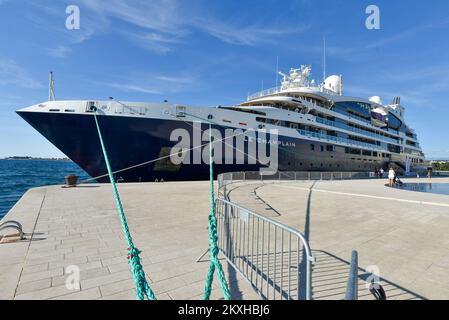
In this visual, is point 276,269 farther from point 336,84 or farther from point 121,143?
point 336,84

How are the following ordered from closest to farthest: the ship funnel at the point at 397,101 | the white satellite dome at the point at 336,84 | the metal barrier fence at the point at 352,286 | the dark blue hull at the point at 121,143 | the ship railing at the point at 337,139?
1. the metal barrier fence at the point at 352,286
2. the dark blue hull at the point at 121,143
3. the ship railing at the point at 337,139
4. the white satellite dome at the point at 336,84
5. the ship funnel at the point at 397,101

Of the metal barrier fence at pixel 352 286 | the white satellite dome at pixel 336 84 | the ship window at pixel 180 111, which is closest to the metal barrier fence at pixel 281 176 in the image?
the ship window at pixel 180 111

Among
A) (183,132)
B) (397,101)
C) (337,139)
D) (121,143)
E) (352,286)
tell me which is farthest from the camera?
(397,101)

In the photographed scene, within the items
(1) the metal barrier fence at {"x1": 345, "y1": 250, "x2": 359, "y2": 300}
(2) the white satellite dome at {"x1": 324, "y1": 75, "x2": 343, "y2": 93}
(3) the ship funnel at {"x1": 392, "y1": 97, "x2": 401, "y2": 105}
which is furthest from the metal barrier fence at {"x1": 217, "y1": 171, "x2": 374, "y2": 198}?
(3) the ship funnel at {"x1": 392, "y1": 97, "x2": 401, "y2": 105}

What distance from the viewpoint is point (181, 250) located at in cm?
424

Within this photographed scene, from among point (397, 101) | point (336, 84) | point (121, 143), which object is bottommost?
point (121, 143)

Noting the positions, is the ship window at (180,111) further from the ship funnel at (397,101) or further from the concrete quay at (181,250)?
the ship funnel at (397,101)

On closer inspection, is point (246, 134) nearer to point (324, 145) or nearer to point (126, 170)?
point (126, 170)

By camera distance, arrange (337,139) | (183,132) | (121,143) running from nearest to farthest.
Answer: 1. (121,143)
2. (183,132)
3. (337,139)

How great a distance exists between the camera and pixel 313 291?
291cm

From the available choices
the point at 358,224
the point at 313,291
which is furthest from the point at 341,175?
the point at 313,291

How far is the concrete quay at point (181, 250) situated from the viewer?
9.57 ft

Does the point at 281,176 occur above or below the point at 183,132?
below

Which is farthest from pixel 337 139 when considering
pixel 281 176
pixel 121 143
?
pixel 121 143
